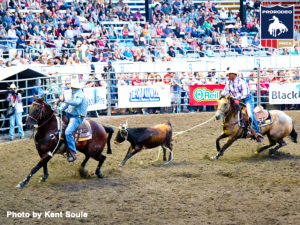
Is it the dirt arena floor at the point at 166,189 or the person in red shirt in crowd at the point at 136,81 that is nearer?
the dirt arena floor at the point at 166,189

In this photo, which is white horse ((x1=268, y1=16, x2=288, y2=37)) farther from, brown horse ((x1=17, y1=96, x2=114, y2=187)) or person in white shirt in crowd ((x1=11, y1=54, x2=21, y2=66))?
brown horse ((x1=17, y1=96, x2=114, y2=187))

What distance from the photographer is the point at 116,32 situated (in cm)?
2108

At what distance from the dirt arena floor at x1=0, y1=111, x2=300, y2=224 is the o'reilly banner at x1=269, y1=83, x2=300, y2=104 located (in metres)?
6.24

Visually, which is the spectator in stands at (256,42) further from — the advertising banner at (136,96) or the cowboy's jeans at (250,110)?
the cowboy's jeans at (250,110)

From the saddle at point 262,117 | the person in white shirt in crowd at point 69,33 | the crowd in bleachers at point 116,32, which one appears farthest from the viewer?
the person in white shirt in crowd at point 69,33

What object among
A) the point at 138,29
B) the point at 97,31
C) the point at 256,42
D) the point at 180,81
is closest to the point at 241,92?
the point at 180,81

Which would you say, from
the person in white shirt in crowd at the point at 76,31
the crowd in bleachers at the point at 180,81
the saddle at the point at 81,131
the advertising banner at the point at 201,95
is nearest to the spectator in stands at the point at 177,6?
the person in white shirt in crowd at the point at 76,31

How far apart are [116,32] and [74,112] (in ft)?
46.1

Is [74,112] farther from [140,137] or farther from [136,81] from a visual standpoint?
[136,81]

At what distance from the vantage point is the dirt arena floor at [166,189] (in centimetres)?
596

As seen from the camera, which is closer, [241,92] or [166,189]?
[166,189]

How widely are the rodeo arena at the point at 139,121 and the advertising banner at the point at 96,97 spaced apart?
56 millimetres

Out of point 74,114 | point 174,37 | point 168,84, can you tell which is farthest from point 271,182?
point 174,37

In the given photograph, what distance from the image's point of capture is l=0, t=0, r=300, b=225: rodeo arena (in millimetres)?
6504
